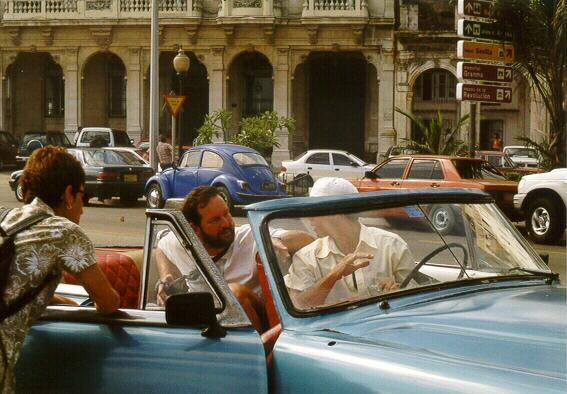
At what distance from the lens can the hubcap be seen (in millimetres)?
16969

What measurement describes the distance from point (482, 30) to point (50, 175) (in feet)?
52.4

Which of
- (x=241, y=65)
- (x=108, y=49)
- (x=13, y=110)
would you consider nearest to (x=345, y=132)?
(x=241, y=65)

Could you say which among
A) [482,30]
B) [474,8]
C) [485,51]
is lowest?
[485,51]

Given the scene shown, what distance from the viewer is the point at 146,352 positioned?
11.2 ft

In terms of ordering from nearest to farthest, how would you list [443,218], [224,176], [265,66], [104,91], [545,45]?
[443,218] → [545,45] → [224,176] → [265,66] → [104,91]

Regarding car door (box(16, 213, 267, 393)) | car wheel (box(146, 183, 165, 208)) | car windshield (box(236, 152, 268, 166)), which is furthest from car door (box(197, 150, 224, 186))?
car door (box(16, 213, 267, 393))

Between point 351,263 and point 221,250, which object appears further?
point 221,250

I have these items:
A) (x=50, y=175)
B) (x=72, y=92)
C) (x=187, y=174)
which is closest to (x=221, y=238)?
(x=50, y=175)

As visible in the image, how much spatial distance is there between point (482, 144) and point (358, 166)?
13832mm

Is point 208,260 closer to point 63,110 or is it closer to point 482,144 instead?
point 482,144

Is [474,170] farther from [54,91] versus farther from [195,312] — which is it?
[54,91]

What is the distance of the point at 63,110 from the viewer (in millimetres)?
46969

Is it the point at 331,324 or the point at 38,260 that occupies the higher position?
the point at 38,260

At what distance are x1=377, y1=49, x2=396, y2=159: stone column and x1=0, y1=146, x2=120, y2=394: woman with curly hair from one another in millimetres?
37319
